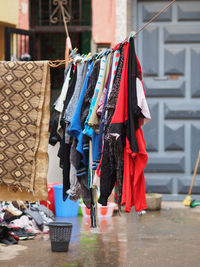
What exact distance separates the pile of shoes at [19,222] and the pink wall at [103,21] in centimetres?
318

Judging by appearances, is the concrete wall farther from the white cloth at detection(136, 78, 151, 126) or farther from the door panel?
the white cloth at detection(136, 78, 151, 126)

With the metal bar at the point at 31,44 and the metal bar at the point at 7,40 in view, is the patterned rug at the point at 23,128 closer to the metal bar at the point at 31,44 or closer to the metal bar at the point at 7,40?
the metal bar at the point at 7,40

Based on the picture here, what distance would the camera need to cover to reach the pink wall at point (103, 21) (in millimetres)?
9688

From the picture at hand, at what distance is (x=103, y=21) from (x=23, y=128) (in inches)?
184

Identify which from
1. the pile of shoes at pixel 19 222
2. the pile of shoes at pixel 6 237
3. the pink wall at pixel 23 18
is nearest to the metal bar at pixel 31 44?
the pink wall at pixel 23 18

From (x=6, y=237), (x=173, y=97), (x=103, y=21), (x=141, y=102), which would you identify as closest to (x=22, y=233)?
(x=6, y=237)

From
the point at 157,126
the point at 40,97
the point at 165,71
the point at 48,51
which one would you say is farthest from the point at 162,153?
the point at 40,97

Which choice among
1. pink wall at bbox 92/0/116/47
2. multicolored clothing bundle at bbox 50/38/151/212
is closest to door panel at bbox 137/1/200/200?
pink wall at bbox 92/0/116/47

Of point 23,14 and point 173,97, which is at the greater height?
point 23,14

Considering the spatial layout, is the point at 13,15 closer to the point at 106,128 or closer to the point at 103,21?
the point at 103,21

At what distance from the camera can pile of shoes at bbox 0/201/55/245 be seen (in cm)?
714

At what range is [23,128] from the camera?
550 cm

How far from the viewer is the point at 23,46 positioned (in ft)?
32.8

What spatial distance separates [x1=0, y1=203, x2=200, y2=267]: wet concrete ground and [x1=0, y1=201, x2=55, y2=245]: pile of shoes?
17cm
